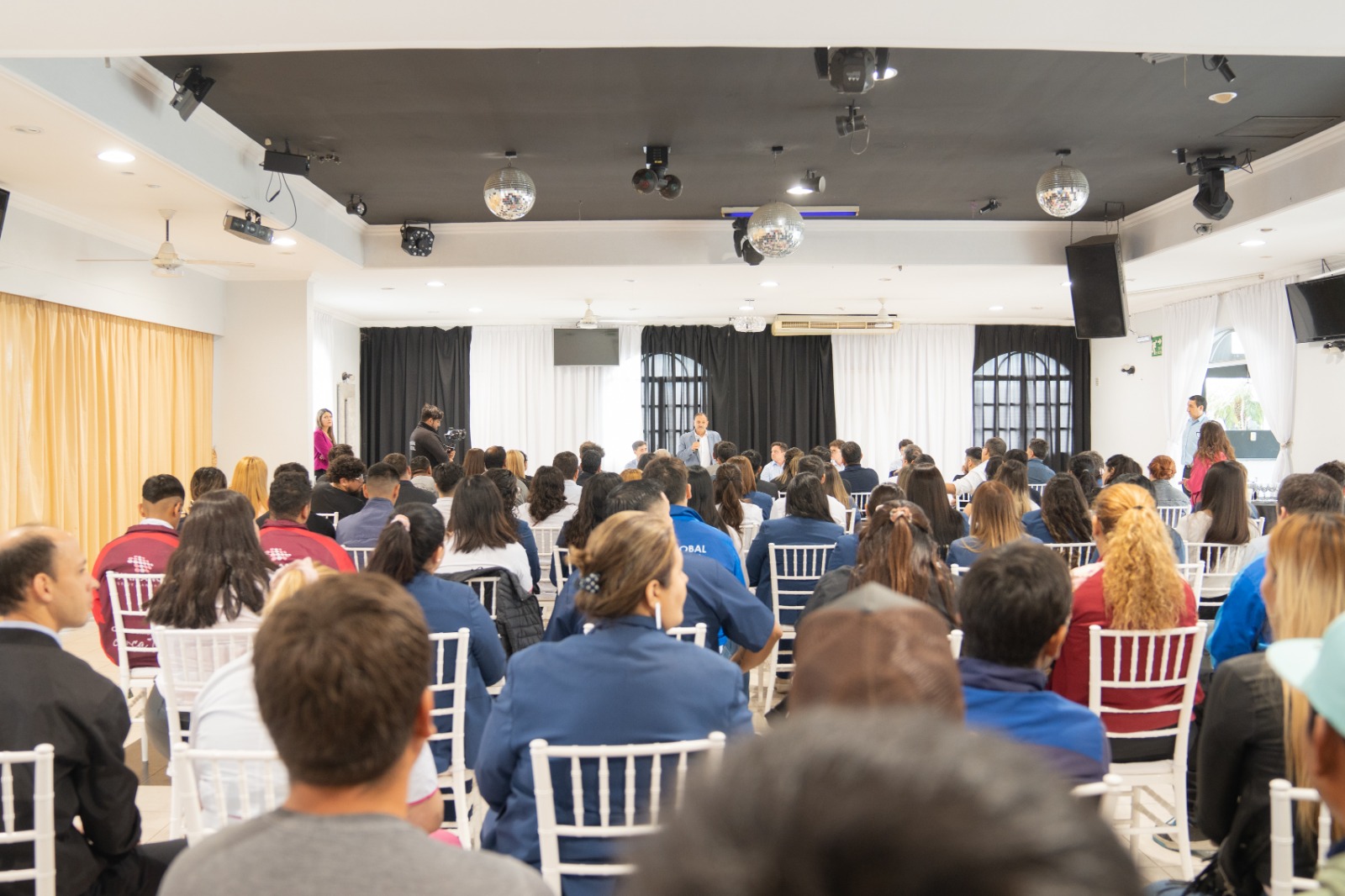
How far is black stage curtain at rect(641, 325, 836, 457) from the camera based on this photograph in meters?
14.5

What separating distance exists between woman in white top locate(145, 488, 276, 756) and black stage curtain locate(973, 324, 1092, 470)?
42.0 feet

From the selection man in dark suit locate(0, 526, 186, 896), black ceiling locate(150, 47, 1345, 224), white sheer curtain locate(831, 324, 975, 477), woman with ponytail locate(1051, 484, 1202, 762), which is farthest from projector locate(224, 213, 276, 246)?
white sheer curtain locate(831, 324, 975, 477)

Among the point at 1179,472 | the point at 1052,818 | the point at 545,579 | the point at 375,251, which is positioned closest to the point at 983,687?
the point at 1052,818

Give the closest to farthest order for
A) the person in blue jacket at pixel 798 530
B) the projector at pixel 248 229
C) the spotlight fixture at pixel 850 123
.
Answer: the person in blue jacket at pixel 798 530 < the spotlight fixture at pixel 850 123 < the projector at pixel 248 229

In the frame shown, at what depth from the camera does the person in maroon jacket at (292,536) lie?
410 centimetres

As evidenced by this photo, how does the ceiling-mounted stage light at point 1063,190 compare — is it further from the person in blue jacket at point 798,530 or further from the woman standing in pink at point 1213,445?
the person in blue jacket at point 798,530

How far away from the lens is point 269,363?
31.6ft

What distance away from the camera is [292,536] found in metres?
4.09

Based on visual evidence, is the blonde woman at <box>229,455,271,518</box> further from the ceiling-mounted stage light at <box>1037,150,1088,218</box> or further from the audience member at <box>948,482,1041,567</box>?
the ceiling-mounted stage light at <box>1037,150,1088,218</box>

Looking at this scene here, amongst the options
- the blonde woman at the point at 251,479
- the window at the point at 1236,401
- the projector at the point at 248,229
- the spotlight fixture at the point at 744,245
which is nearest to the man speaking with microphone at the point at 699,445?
the spotlight fixture at the point at 744,245

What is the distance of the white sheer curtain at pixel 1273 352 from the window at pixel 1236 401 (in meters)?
0.46

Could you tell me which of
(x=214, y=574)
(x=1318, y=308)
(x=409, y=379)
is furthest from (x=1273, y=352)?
(x=409, y=379)

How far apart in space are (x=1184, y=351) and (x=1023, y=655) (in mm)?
11175

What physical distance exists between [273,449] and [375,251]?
7.12 ft
